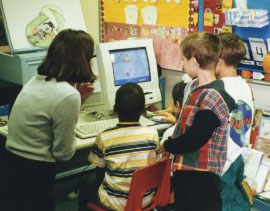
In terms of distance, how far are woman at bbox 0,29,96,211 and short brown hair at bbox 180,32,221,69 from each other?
469 mm

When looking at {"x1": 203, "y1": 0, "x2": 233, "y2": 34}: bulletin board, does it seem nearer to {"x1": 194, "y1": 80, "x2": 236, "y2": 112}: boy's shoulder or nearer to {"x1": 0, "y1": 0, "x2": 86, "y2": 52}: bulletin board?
{"x1": 194, "y1": 80, "x2": 236, "y2": 112}: boy's shoulder

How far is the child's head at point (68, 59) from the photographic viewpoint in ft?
5.96

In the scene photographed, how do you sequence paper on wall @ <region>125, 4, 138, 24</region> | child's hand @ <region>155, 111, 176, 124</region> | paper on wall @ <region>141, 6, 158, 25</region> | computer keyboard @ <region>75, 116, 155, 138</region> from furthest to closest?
paper on wall @ <region>125, 4, 138, 24</region>, paper on wall @ <region>141, 6, 158, 25</region>, child's hand @ <region>155, 111, 176, 124</region>, computer keyboard @ <region>75, 116, 155, 138</region>

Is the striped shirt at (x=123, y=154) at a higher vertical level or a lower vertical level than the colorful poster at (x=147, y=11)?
lower

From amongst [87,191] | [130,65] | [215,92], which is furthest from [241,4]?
[87,191]

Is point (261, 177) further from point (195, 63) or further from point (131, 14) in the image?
point (131, 14)

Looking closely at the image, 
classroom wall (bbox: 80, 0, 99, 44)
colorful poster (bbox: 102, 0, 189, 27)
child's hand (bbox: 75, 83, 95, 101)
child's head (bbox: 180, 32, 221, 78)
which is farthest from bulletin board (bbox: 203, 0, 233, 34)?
classroom wall (bbox: 80, 0, 99, 44)

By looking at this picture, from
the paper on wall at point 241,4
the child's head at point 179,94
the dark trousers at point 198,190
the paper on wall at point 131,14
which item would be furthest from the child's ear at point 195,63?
the paper on wall at point 131,14

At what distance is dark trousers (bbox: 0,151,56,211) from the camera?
187 cm

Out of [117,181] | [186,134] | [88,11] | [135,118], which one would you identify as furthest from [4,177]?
[88,11]

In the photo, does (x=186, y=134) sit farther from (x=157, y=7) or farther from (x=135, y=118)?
(x=157, y=7)

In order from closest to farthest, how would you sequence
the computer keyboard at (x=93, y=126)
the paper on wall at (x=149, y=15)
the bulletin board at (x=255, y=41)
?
1. the computer keyboard at (x=93, y=126)
2. the bulletin board at (x=255, y=41)
3. the paper on wall at (x=149, y=15)

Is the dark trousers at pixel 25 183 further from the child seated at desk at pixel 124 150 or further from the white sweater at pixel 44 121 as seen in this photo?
the child seated at desk at pixel 124 150

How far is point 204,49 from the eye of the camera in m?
1.77
